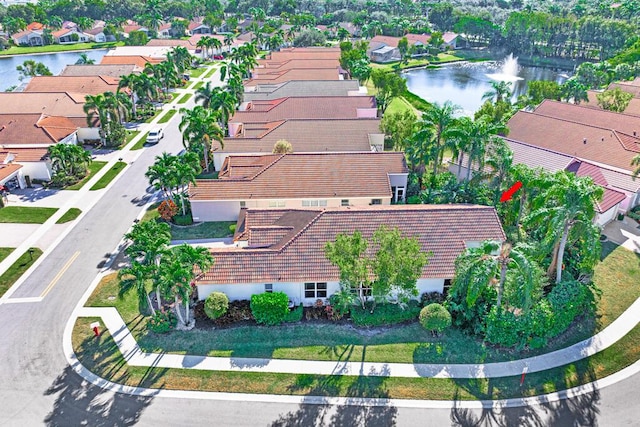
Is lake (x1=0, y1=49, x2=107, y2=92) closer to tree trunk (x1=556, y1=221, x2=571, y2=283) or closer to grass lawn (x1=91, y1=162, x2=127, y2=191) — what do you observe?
grass lawn (x1=91, y1=162, x2=127, y2=191)

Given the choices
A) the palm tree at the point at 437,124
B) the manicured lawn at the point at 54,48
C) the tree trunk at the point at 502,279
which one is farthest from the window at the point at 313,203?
the manicured lawn at the point at 54,48

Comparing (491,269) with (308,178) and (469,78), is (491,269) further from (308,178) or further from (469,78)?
(469,78)

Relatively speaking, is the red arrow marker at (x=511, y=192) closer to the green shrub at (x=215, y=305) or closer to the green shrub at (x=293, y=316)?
the green shrub at (x=293, y=316)

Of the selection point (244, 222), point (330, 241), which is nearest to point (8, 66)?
point (244, 222)

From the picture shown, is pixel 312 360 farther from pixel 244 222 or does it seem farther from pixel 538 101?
pixel 538 101

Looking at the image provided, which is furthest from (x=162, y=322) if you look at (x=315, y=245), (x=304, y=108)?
(x=304, y=108)
